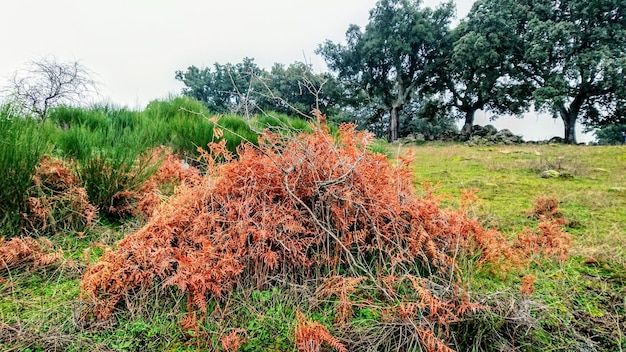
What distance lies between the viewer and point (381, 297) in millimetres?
1747

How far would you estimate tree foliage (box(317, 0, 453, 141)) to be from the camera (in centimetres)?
2138

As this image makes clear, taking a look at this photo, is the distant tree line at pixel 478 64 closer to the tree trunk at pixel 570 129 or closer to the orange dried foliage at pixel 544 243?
the tree trunk at pixel 570 129

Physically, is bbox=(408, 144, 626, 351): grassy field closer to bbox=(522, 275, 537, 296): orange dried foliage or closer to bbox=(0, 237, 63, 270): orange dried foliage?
bbox=(522, 275, 537, 296): orange dried foliage

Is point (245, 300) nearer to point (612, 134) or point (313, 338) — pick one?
point (313, 338)

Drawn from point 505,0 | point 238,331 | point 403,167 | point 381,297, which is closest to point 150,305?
point 238,331

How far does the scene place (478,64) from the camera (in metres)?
18.3

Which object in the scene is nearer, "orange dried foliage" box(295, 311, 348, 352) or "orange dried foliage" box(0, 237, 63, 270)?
"orange dried foliage" box(295, 311, 348, 352)

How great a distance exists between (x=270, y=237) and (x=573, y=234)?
2244 mm

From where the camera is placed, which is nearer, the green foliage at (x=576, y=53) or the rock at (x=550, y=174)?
the rock at (x=550, y=174)

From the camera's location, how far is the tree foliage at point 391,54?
70.1ft

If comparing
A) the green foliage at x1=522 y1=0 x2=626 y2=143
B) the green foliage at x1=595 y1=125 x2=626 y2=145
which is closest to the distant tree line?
the green foliage at x1=522 y1=0 x2=626 y2=143

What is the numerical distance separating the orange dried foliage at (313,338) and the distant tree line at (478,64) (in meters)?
11.6

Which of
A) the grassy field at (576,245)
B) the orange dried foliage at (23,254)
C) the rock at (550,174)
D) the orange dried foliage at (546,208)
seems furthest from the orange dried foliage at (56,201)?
the rock at (550,174)

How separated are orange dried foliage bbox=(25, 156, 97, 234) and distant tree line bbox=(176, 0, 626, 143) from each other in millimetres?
10117
